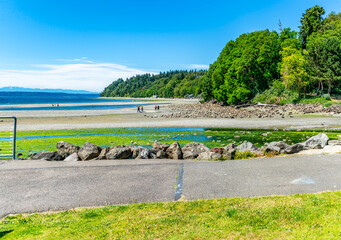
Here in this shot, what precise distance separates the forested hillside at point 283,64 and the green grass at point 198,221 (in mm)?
50594

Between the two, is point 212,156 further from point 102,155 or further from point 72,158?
point 72,158

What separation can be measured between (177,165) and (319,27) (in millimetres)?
78153

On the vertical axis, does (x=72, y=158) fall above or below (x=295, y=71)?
→ below

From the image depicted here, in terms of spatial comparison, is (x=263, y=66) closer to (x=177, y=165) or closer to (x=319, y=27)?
(x=319, y=27)

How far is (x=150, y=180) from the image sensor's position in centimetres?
734

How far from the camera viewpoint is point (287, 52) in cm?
5816

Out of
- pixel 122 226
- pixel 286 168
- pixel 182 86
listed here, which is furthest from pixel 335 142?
pixel 182 86

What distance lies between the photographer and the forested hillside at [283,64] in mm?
50281

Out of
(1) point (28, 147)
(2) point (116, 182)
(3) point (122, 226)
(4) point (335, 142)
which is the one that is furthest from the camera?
(1) point (28, 147)

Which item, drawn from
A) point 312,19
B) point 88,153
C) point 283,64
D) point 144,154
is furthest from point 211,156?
point 312,19

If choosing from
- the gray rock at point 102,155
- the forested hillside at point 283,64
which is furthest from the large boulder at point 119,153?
the forested hillside at point 283,64

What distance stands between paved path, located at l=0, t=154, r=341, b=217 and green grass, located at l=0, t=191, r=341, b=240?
1.83ft

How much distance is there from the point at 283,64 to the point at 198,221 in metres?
58.3

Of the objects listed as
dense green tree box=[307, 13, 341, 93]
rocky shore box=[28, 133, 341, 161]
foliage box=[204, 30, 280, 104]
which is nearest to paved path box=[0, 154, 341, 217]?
rocky shore box=[28, 133, 341, 161]
